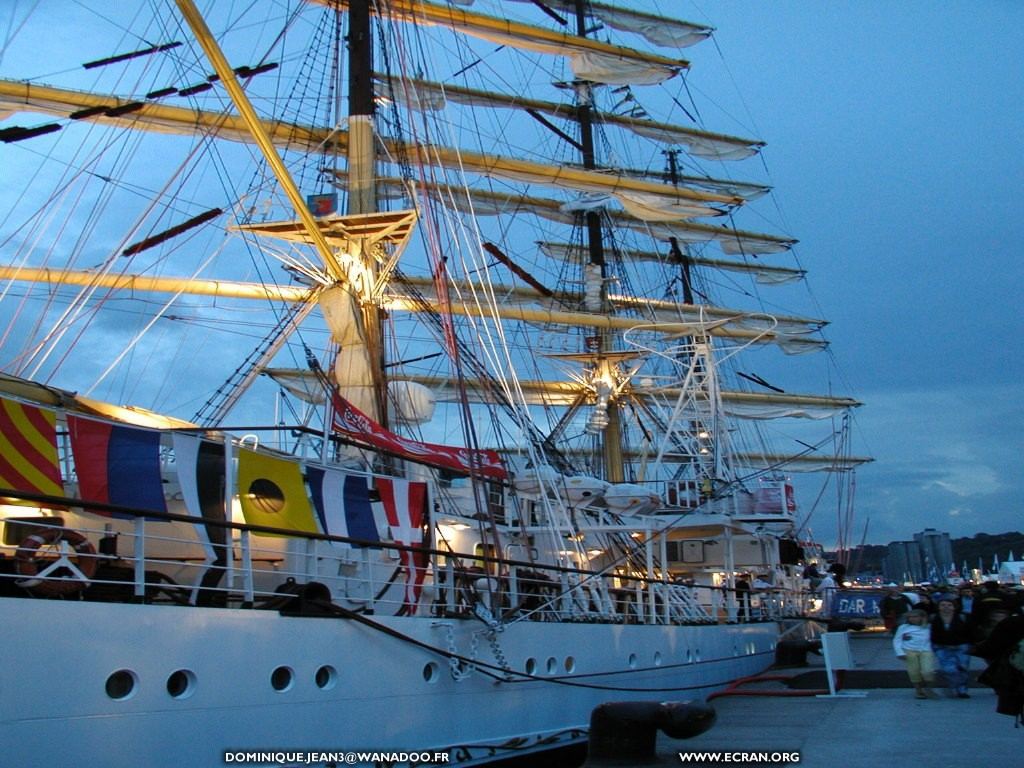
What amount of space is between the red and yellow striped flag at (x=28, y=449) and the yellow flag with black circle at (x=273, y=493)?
72.9 inches

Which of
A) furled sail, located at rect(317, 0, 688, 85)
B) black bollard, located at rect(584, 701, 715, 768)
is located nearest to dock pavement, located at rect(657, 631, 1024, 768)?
black bollard, located at rect(584, 701, 715, 768)

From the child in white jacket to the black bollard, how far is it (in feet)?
15.4

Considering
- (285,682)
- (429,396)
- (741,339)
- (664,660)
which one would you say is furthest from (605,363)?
(285,682)

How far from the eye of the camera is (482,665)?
1180 cm

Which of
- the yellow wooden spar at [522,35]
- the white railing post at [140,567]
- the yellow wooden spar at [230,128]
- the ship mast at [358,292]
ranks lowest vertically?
the white railing post at [140,567]

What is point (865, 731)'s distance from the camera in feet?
34.9

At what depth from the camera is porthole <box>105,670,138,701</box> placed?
8.14 metres

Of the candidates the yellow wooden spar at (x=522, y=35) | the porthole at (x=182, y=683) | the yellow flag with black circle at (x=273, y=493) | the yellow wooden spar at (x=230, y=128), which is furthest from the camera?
the yellow wooden spar at (x=522, y=35)

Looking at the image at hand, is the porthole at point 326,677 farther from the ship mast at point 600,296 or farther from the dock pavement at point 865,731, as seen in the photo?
the ship mast at point 600,296

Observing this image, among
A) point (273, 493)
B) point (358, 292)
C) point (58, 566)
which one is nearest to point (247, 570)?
point (273, 493)

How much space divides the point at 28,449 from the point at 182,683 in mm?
2299

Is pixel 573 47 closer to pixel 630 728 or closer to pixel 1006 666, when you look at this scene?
pixel 630 728

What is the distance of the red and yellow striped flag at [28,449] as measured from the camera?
338 inches

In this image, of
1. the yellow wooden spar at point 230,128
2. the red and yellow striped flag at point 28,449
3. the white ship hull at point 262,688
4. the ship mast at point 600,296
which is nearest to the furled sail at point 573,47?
the yellow wooden spar at point 230,128
